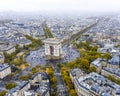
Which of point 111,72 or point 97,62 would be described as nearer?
point 111,72

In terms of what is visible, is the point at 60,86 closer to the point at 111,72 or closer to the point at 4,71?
the point at 111,72

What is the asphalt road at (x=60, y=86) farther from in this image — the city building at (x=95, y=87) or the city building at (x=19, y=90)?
the city building at (x=19, y=90)

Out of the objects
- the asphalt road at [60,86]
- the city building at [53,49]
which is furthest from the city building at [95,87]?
the city building at [53,49]

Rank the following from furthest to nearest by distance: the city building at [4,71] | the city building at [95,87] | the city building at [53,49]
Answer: the city building at [53,49] < the city building at [4,71] < the city building at [95,87]

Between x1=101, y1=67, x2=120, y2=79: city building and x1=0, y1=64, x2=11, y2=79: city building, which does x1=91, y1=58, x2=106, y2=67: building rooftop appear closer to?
x1=101, y1=67, x2=120, y2=79: city building

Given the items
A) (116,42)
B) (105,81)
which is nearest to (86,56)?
(105,81)

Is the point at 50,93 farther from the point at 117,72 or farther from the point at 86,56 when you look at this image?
the point at 86,56

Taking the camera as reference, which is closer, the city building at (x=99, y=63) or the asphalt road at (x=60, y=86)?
the asphalt road at (x=60, y=86)

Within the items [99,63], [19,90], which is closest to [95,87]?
[19,90]

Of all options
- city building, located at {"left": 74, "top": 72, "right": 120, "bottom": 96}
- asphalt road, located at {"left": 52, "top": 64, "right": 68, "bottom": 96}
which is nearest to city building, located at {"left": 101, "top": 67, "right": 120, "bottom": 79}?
city building, located at {"left": 74, "top": 72, "right": 120, "bottom": 96}

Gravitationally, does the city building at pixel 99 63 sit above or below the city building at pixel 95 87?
below
